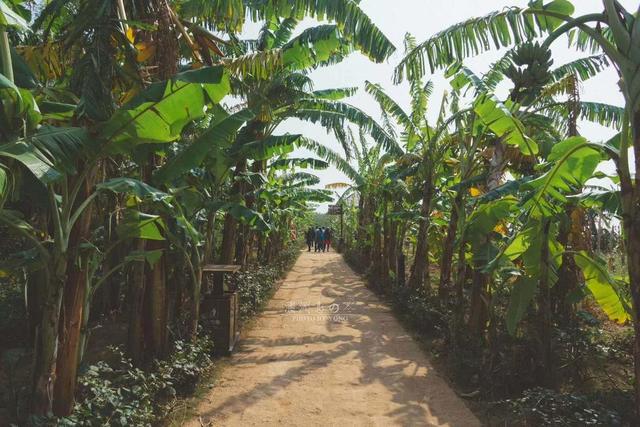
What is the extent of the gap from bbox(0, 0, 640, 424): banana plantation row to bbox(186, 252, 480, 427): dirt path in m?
0.80

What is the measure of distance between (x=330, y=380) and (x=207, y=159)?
3537 mm

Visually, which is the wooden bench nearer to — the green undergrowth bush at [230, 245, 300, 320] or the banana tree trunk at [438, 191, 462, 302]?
the green undergrowth bush at [230, 245, 300, 320]

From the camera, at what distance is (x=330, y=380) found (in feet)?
19.6

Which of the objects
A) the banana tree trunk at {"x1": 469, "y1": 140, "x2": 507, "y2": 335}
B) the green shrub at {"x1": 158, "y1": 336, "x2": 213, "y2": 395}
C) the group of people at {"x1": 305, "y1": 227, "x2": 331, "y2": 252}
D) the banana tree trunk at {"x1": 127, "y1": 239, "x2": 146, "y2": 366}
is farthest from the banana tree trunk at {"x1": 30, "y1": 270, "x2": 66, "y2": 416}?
the group of people at {"x1": 305, "y1": 227, "x2": 331, "y2": 252}

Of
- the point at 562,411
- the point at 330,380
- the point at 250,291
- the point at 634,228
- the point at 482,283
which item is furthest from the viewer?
the point at 250,291

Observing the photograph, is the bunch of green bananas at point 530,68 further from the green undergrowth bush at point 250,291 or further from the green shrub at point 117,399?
the green undergrowth bush at point 250,291

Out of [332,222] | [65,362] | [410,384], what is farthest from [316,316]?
[332,222]

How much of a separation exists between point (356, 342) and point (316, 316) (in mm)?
2343

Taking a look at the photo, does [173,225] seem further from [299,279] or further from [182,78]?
[299,279]

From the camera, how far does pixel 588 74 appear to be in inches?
330

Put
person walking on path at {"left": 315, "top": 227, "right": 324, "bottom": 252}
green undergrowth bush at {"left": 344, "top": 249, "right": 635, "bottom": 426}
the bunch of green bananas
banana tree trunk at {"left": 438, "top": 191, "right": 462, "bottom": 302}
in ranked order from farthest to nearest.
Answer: person walking on path at {"left": 315, "top": 227, "right": 324, "bottom": 252}
banana tree trunk at {"left": 438, "top": 191, "right": 462, "bottom": 302}
the bunch of green bananas
green undergrowth bush at {"left": 344, "top": 249, "right": 635, "bottom": 426}

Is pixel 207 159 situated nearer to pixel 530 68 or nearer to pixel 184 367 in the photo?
pixel 184 367

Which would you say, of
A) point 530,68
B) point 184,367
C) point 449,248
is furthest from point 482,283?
point 184,367

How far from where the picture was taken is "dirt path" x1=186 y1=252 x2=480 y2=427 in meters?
4.82
